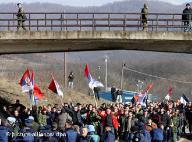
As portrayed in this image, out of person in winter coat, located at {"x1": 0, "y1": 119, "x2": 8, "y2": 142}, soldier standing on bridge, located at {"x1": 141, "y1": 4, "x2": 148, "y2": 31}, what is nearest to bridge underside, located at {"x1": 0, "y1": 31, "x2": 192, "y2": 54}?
soldier standing on bridge, located at {"x1": 141, "y1": 4, "x2": 148, "y2": 31}

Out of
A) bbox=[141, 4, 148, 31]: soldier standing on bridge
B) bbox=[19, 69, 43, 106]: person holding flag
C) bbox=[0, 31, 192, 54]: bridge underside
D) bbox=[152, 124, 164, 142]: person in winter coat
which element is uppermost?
bbox=[141, 4, 148, 31]: soldier standing on bridge

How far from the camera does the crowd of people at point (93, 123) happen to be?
20641 millimetres

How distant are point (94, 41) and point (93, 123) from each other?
9.33 metres

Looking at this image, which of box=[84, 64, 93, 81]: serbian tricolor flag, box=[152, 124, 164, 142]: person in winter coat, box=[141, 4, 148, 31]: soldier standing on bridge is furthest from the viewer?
box=[141, 4, 148, 31]: soldier standing on bridge

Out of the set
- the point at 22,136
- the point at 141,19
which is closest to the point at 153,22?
the point at 141,19

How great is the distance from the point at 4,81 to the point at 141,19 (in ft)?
53.1

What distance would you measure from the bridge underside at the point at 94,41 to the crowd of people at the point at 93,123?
382 cm

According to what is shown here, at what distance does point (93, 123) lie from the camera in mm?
26656

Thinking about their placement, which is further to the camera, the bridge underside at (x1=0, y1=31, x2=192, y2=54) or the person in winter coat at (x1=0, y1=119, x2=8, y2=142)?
the bridge underside at (x1=0, y1=31, x2=192, y2=54)

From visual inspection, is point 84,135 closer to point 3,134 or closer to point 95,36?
point 3,134

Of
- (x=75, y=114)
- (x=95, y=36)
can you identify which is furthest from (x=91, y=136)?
(x=95, y=36)

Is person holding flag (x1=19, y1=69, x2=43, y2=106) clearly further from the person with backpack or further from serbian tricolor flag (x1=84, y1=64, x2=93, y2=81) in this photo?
the person with backpack

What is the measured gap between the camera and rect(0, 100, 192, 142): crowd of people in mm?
20641

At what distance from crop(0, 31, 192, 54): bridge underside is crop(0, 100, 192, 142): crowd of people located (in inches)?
150
